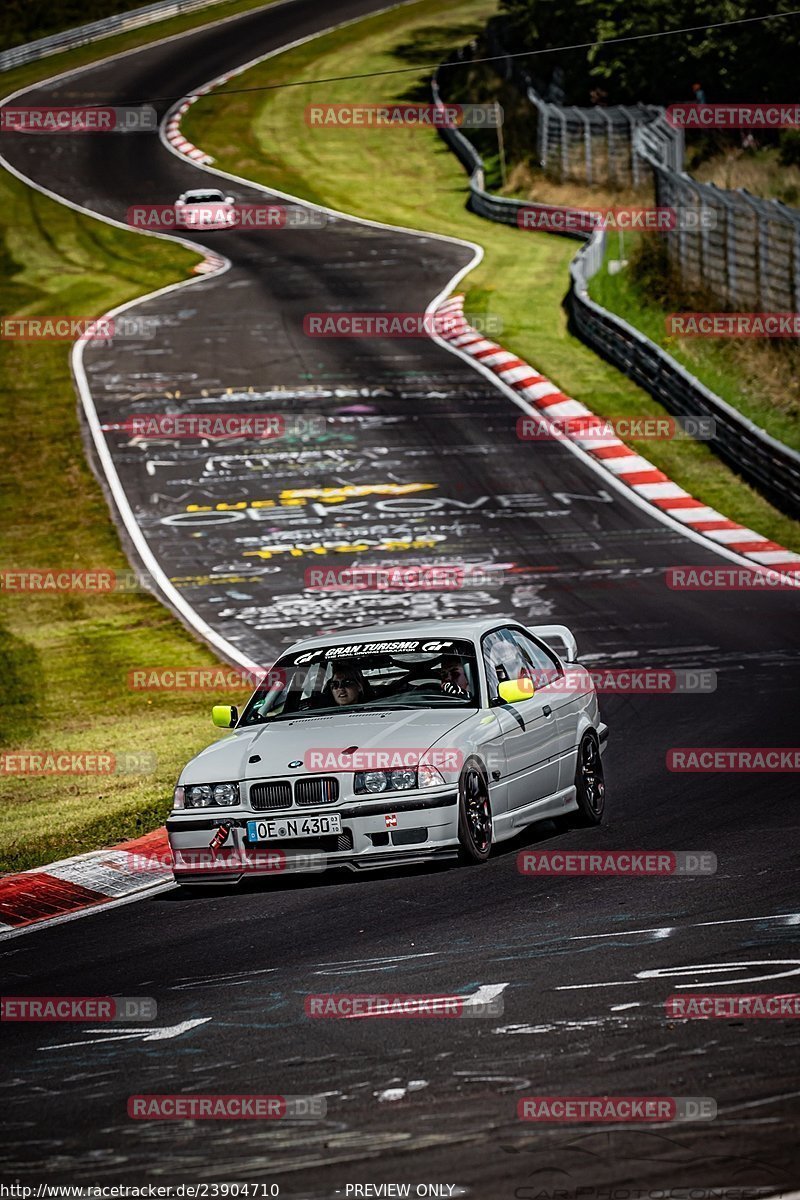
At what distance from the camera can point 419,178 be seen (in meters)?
55.4

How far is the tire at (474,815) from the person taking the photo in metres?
10.1

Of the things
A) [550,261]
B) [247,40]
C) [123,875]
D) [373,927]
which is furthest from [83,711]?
[247,40]

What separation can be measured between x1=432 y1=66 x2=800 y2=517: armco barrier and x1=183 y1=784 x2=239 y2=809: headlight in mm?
14518

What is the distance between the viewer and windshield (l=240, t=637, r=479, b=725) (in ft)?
36.6

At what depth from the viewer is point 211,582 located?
22.4 m

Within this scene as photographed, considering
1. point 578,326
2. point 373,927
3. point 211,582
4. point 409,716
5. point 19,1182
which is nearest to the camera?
point 19,1182

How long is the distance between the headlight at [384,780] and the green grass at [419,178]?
13468 millimetres

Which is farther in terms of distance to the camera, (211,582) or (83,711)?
(211,582)

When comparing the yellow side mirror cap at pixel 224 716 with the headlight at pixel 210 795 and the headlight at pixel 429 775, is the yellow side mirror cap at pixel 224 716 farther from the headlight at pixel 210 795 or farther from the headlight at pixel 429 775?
the headlight at pixel 429 775

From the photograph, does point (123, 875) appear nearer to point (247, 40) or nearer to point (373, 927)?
point (373, 927)

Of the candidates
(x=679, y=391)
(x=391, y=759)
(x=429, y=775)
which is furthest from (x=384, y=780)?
(x=679, y=391)

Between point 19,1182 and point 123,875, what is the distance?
18.1ft

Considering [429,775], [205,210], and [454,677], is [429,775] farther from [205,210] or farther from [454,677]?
[205,210]

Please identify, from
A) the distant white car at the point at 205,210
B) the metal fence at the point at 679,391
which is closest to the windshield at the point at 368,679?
the metal fence at the point at 679,391
